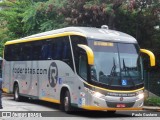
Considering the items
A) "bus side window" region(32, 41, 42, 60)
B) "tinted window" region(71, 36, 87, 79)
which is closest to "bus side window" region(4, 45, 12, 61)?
"bus side window" region(32, 41, 42, 60)

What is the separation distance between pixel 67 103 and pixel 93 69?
2.37m

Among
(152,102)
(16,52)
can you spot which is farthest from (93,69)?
(16,52)

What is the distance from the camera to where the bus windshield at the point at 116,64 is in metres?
15.3

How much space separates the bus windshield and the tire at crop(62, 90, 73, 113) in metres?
2.07

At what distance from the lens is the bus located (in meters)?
15.2

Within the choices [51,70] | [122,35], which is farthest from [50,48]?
[122,35]

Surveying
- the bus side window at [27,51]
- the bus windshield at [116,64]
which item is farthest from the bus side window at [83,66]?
the bus side window at [27,51]

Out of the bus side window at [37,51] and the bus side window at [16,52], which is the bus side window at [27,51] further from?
the bus side window at [16,52]

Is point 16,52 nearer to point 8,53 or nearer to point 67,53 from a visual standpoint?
point 8,53

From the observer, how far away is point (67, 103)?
664 inches

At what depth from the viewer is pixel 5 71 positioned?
25141 millimetres

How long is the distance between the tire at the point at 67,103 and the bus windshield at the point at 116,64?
81.4 inches

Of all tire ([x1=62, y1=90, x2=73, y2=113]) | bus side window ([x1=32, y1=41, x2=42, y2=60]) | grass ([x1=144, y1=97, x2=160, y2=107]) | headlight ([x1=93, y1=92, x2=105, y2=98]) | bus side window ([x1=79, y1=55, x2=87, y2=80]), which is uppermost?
bus side window ([x1=32, y1=41, x2=42, y2=60])

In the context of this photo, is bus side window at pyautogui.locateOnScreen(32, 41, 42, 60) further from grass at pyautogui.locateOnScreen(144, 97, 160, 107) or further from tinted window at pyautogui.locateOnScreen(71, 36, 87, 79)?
grass at pyautogui.locateOnScreen(144, 97, 160, 107)
